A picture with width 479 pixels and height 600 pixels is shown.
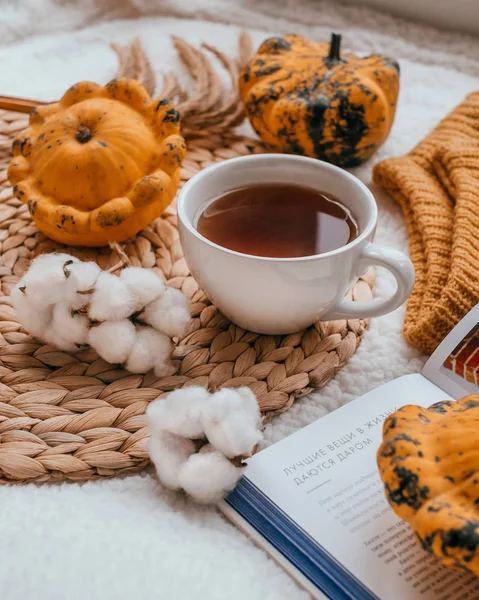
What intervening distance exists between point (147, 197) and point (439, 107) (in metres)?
0.55

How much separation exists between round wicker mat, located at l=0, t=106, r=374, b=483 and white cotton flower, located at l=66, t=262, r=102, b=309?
64mm

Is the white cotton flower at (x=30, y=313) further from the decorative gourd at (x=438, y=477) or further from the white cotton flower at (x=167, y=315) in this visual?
the decorative gourd at (x=438, y=477)

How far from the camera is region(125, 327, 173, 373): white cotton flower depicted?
613 millimetres

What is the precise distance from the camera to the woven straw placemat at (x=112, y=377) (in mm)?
569

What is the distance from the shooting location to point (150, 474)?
1.89 feet

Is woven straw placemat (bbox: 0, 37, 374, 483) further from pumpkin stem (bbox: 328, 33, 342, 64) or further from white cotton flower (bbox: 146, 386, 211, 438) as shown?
pumpkin stem (bbox: 328, 33, 342, 64)

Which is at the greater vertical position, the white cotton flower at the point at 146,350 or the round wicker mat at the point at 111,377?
the white cotton flower at the point at 146,350

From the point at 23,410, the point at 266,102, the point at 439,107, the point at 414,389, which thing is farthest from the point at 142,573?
the point at 439,107

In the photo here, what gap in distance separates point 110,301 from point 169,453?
0.48 ft

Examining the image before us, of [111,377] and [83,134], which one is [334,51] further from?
[111,377]

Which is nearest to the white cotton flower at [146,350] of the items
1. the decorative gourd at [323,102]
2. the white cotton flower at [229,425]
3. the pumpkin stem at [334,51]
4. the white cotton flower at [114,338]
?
the white cotton flower at [114,338]

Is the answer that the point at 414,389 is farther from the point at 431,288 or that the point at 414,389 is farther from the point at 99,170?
the point at 99,170

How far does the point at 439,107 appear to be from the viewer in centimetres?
106

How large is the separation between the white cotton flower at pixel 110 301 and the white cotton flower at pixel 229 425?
130mm
